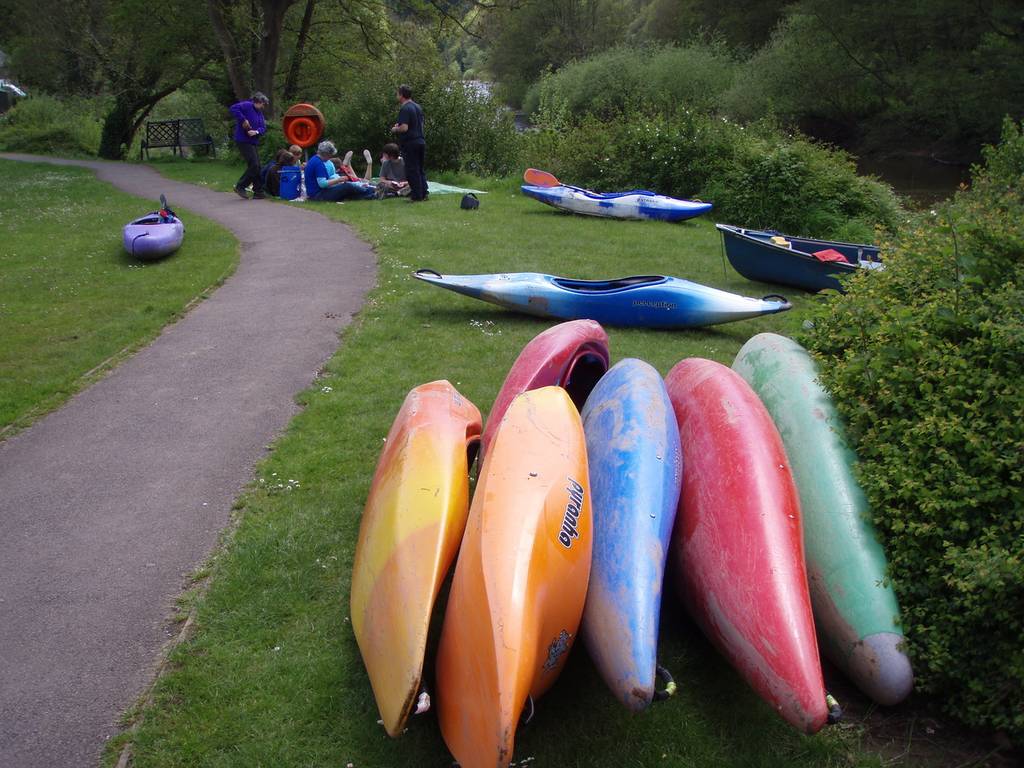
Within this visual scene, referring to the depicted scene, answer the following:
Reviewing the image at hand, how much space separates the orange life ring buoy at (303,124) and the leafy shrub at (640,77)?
1170 centimetres

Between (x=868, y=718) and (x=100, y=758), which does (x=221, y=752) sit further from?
(x=868, y=718)

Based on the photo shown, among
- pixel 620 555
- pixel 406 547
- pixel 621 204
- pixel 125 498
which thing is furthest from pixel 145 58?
pixel 620 555

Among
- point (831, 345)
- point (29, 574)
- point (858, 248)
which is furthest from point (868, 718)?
point (858, 248)

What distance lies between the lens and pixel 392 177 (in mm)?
17500

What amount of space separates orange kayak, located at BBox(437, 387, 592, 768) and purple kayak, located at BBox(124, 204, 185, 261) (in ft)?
30.4

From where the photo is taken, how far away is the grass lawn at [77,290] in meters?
6.93

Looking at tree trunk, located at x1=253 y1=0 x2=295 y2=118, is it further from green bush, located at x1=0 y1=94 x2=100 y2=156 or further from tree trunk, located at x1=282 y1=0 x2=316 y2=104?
green bush, located at x1=0 y1=94 x2=100 y2=156

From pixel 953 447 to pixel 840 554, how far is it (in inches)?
25.6

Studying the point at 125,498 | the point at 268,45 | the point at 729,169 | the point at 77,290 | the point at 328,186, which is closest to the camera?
the point at 125,498

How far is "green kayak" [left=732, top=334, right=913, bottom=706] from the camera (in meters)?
3.24

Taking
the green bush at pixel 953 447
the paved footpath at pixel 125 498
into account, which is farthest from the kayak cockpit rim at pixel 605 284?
the green bush at pixel 953 447

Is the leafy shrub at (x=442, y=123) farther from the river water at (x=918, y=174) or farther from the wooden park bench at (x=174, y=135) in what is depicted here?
the wooden park bench at (x=174, y=135)

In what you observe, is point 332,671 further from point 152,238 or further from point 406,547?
point 152,238

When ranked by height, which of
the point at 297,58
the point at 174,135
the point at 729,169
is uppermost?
the point at 297,58
